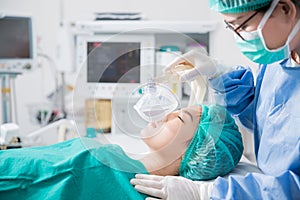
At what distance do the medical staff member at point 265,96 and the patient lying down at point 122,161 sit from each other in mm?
86

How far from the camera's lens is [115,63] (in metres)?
2.07

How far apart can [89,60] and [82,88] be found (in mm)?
282

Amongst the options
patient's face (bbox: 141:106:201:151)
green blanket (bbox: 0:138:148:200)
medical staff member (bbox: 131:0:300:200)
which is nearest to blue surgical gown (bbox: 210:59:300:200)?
medical staff member (bbox: 131:0:300:200)

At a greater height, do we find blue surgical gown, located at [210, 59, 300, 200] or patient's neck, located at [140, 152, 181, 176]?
blue surgical gown, located at [210, 59, 300, 200]

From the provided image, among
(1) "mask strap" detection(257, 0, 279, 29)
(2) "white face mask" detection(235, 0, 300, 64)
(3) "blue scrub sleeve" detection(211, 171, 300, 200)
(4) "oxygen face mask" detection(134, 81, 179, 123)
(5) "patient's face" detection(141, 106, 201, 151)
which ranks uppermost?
(1) "mask strap" detection(257, 0, 279, 29)

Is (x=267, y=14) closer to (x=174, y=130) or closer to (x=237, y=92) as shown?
(x=237, y=92)

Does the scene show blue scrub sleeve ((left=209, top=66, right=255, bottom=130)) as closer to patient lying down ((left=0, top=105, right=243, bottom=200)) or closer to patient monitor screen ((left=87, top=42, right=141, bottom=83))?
patient lying down ((left=0, top=105, right=243, bottom=200))

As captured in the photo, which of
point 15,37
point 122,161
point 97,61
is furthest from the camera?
point 15,37

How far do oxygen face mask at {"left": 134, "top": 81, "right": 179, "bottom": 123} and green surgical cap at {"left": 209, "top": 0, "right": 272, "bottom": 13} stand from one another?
1.47 feet

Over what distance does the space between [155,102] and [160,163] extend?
8.9 inches

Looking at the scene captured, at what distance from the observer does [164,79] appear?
150 centimetres

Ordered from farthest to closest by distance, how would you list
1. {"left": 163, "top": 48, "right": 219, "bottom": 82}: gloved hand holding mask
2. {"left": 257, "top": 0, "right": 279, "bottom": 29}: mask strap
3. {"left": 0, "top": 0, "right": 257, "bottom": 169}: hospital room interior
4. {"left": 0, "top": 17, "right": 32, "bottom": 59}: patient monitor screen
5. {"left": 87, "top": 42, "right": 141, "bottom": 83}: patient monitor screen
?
{"left": 0, "top": 17, "right": 32, "bottom": 59}: patient monitor screen, {"left": 87, "top": 42, "right": 141, "bottom": 83}: patient monitor screen, {"left": 0, "top": 0, "right": 257, "bottom": 169}: hospital room interior, {"left": 163, "top": 48, "right": 219, "bottom": 82}: gloved hand holding mask, {"left": 257, "top": 0, "right": 279, "bottom": 29}: mask strap

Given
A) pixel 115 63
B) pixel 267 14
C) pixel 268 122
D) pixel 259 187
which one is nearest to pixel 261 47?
pixel 267 14

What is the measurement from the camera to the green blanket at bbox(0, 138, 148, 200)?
1257 mm
